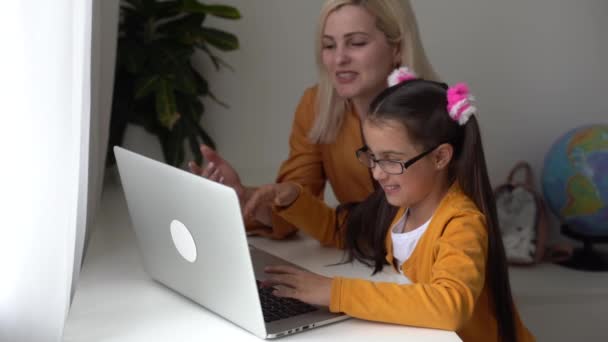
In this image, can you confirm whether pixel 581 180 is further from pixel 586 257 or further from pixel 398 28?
pixel 398 28

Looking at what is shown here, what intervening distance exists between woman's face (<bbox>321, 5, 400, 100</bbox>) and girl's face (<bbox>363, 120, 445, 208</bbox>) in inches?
14.5

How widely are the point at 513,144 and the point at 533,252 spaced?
14.3 inches

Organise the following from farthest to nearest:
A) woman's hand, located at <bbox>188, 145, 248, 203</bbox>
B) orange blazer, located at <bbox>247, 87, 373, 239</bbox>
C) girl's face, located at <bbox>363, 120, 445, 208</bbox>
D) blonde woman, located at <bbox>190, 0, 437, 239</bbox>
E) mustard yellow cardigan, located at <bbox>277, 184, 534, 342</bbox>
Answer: orange blazer, located at <bbox>247, 87, 373, 239</bbox>
blonde woman, located at <bbox>190, 0, 437, 239</bbox>
woman's hand, located at <bbox>188, 145, 248, 203</bbox>
girl's face, located at <bbox>363, 120, 445, 208</bbox>
mustard yellow cardigan, located at <bbox>277, 184, 534, 342</bbox>

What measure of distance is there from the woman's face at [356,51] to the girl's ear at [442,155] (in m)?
0.41

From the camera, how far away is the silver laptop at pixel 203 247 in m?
1.16

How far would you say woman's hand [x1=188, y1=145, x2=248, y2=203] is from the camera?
5.11 ft

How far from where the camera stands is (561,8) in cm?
266

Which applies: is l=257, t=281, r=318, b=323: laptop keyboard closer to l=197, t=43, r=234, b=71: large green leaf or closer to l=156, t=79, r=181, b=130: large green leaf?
l=156, t=79, r=181, b=130: large green leaf

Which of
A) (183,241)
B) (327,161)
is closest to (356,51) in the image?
(327,161)

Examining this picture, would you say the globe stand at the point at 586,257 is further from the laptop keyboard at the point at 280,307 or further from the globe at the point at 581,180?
the laptop keyboard at the point at 280,307

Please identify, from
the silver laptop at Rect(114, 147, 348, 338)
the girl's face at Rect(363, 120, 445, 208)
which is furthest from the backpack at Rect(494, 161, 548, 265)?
the silver laptop at Rect(114, 147, 348, 338)

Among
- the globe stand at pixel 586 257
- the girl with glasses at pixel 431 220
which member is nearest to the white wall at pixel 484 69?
the globe stand at pixel 586 257

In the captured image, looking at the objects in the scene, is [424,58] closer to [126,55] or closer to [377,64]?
[377,64]

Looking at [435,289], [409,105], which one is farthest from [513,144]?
[435,289]
